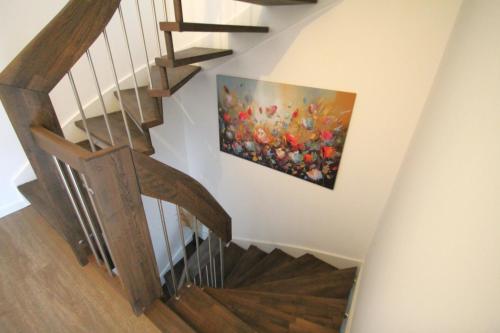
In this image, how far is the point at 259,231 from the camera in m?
2.82

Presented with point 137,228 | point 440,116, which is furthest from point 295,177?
point 137,228

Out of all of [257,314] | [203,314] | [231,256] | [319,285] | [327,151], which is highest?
[327,151]

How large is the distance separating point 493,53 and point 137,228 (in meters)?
1.16

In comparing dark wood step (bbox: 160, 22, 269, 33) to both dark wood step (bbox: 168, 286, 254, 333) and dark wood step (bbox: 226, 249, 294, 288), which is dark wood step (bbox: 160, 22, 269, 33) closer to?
dark wood step (bbox: 168, 286, 254, 333)

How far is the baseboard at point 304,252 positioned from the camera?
227cm

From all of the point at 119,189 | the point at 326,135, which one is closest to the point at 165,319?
the point at 119,189

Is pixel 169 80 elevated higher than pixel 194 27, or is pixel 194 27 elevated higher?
pixel 194 27

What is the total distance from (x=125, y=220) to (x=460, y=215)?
961 mm

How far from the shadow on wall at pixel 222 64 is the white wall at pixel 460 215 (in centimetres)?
100

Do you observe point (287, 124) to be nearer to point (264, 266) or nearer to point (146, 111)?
point (146, 111)

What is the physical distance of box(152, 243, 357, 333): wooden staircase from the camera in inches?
46.2

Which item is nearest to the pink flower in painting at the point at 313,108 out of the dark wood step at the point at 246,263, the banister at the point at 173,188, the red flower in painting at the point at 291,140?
the red flower in painting at the point at 291,140

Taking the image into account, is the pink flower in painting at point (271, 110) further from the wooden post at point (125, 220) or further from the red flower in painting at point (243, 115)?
the wooden post at point (125, 220)

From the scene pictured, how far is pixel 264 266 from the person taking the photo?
102 inches
